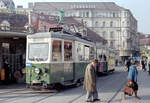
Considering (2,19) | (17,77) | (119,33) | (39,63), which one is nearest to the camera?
(39,63)

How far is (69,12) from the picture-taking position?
97.8 m

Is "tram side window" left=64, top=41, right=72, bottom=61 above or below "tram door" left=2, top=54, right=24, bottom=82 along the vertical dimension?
above

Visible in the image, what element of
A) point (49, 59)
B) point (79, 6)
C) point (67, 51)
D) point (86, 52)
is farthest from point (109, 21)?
point (49, 59)

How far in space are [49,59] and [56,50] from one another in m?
0.70

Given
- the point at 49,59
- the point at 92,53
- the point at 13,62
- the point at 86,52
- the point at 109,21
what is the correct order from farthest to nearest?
the point at 109,21 < the point at 13,62 < the point at 92,53 < the point at 86,52 < the point at 49,59

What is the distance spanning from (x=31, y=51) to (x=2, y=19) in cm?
2367

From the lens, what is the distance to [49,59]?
47.4ft

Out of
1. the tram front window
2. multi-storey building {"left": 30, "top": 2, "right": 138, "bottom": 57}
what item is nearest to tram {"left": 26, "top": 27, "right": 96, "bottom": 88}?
the tram front window

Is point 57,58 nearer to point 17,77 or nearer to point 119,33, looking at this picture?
point 17,77

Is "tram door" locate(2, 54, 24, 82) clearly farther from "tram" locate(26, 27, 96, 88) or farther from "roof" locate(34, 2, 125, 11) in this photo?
"roof" locate(34, 2, 125, 11)

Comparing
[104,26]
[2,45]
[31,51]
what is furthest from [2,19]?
[104,26]

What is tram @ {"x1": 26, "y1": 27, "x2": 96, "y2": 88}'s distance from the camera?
47.3 feet

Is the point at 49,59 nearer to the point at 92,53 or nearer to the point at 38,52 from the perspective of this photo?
the point at 38,52

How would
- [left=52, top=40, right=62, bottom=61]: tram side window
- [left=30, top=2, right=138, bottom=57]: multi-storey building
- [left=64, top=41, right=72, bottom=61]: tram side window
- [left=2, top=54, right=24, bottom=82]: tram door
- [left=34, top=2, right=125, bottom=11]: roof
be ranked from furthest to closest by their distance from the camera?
[left=34, top=2, right=125, bottom=11]: roof, [left=30, top=2, right=138, bottom=57]: multi-storey building, [left=2, top=54, right=24, bottom=82]: tram door, [left=64, top=41, right=72, bottom=61]: tram side window, [left=52, top=40, right=62, bottom=61]: tram side window
